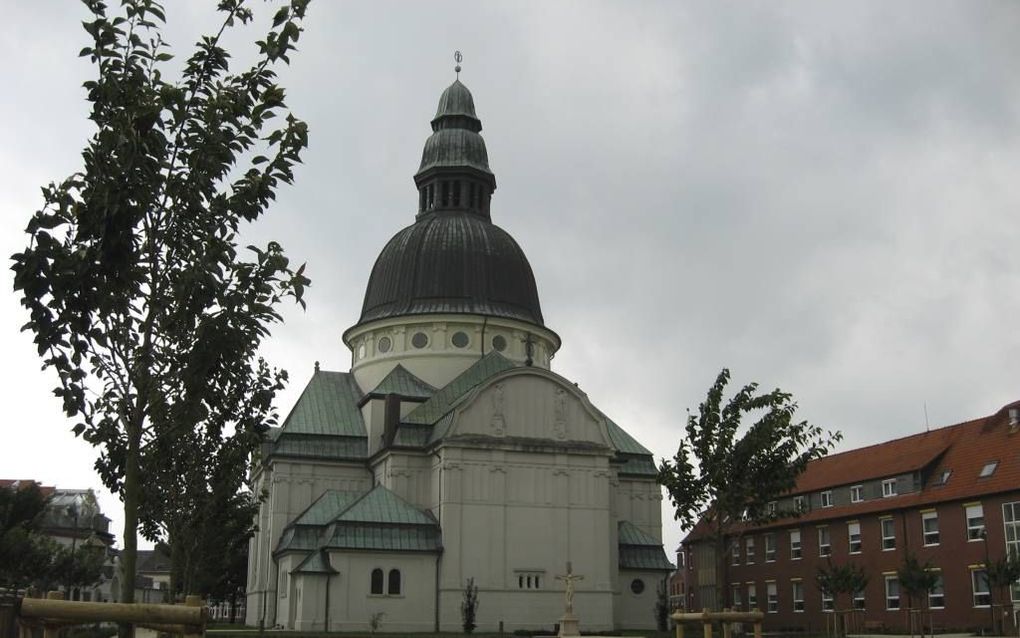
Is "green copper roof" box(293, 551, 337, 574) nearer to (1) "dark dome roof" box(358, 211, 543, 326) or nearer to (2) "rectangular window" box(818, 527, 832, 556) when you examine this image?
(1) "dark dome roof" box(358, 211, 543, 326)

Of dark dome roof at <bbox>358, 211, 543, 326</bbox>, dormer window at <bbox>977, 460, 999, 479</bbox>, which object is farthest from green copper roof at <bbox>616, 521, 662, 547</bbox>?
dormer window at <bbox>977, 460, 999, 479</bbox>

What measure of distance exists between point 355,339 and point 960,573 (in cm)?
3452

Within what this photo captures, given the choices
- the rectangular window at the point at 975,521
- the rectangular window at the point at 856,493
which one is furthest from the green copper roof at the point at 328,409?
the rectangular window at the point at 975,521

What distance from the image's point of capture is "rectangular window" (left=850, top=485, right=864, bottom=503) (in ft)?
179

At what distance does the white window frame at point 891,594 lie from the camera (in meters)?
49.3

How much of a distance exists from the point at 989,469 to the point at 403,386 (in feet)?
96.1

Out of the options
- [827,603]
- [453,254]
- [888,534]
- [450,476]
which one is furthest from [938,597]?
[453,254]

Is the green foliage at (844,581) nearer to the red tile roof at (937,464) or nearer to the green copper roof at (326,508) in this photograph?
the red tile roof at (937,464)

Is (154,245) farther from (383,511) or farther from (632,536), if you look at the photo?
(632,536)

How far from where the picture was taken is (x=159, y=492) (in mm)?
29141

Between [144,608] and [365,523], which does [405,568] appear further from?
[144,608]

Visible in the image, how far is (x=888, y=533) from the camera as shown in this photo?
168 feet

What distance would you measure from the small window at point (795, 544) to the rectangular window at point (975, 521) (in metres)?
13.0

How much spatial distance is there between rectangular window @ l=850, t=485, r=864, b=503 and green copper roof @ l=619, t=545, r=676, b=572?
1027 cm
